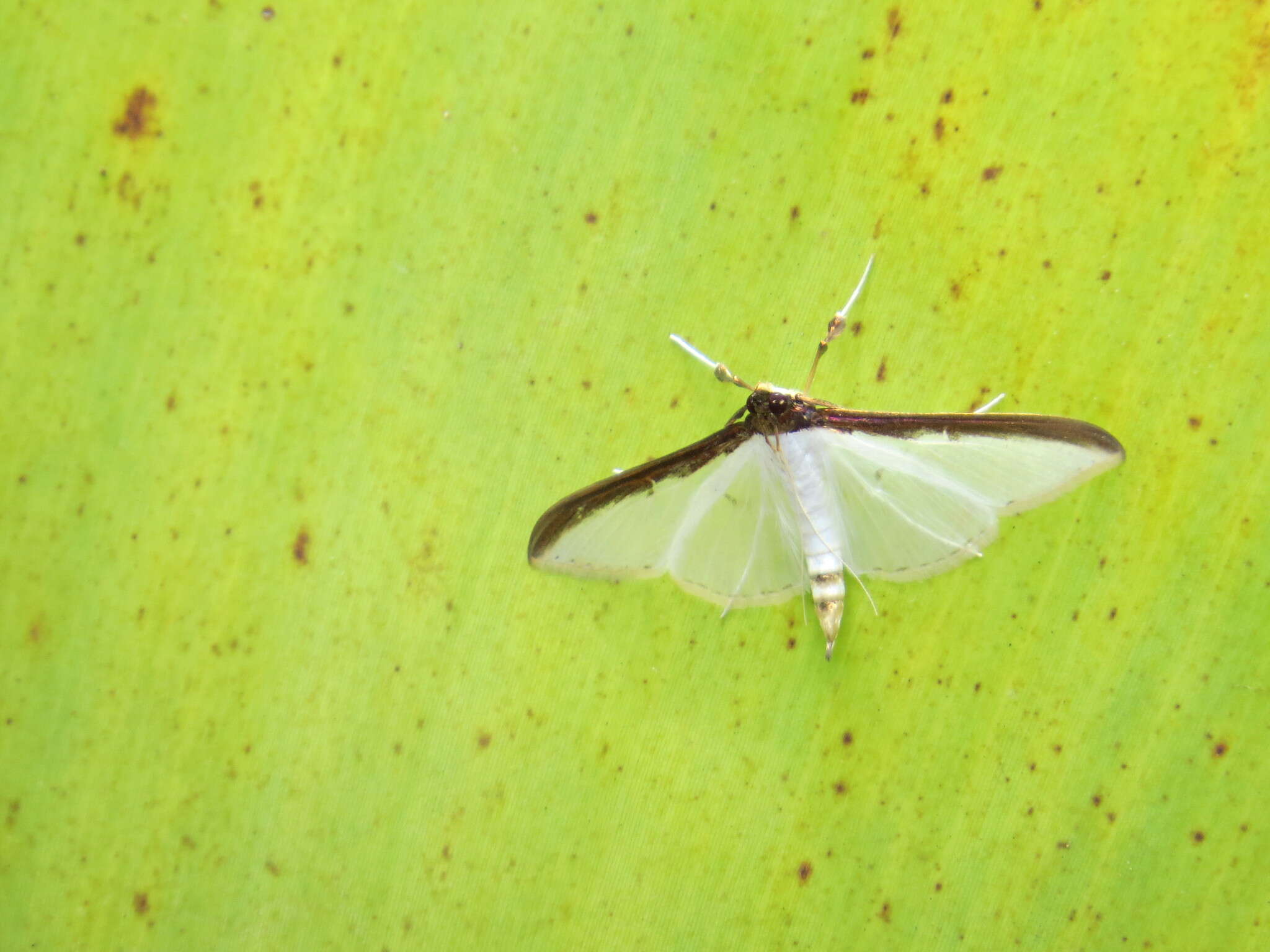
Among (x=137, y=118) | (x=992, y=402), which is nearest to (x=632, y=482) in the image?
(x=992, y=402)

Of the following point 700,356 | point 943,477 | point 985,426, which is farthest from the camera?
point 700,356

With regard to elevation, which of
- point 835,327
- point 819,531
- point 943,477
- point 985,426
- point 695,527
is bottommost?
point 695,527

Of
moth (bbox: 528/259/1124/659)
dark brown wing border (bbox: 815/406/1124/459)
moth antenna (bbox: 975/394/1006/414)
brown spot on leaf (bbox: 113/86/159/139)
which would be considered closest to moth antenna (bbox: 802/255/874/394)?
moth (bbox: 528/259/1124/659)

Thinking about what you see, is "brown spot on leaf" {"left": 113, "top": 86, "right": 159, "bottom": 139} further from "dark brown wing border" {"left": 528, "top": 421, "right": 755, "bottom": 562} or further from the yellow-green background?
"dark brown wing border" {"left": 528, "top": 421, "right": 755, "bottom": 562}

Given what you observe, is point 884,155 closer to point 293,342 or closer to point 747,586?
point 747,586

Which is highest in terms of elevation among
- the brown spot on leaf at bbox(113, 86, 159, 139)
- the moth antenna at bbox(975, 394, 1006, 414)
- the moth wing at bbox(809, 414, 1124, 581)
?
the moth antenna at bbox(975, 394, 1006, 414)

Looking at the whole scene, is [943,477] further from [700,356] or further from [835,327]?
[700,356]

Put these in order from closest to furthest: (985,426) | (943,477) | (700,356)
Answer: (985,426) < (943,477) < (700,356)

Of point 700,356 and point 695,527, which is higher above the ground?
point 700,356
